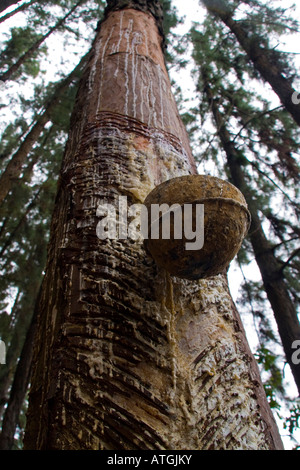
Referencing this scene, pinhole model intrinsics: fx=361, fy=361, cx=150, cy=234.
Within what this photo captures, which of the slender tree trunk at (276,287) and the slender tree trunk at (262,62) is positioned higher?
the slender tree trunk at (262,62)

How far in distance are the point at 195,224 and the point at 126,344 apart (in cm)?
36

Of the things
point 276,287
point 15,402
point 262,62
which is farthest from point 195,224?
point 15,402

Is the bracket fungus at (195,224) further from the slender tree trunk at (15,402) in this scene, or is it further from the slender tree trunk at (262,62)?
the slender tree trunk at (15,402)

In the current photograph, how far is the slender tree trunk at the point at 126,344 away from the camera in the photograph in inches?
32.5

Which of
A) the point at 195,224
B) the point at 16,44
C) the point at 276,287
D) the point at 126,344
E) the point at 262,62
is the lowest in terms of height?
the point at 126,344

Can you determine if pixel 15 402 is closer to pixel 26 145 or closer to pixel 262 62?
pixel 26 145

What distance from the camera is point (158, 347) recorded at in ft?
3.16

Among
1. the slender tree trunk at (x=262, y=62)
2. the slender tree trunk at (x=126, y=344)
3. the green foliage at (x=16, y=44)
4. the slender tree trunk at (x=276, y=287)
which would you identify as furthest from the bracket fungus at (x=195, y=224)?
the green foliage at (x=16, y=44)

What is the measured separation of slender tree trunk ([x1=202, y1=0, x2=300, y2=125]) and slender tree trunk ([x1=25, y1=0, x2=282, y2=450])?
3850mm

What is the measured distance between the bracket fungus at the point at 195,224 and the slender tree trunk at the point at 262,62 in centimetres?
412

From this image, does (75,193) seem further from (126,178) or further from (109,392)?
(109,392)

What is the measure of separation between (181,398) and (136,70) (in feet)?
5.67

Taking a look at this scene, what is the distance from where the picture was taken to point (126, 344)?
936mm

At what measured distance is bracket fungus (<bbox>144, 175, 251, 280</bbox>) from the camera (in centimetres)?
92
